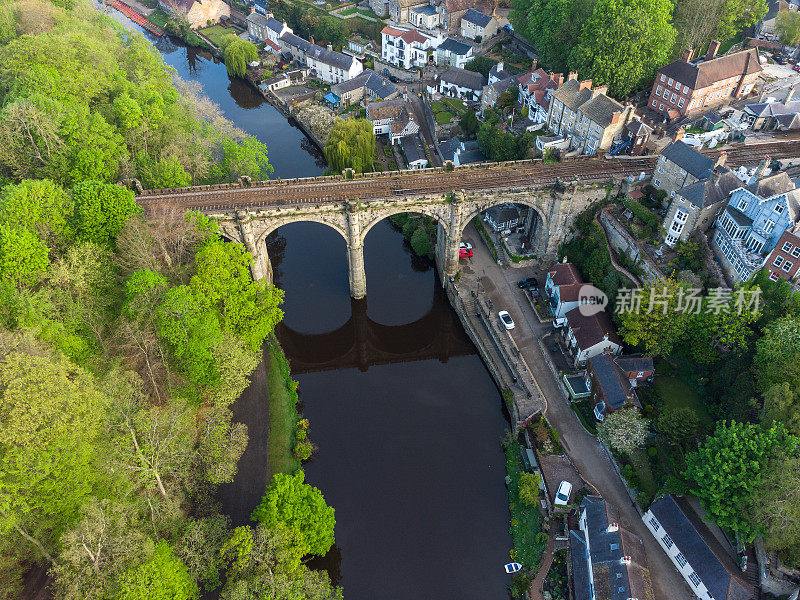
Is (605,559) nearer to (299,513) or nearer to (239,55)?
(299,513)

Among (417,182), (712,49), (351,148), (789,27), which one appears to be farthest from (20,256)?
(789,27)

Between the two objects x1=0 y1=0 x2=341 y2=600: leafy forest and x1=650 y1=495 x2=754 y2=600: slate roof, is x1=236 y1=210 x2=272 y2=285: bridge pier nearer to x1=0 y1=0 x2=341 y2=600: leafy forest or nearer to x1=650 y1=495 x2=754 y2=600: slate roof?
x1=0 y1=0 x2=341 y2=600: leafy forest

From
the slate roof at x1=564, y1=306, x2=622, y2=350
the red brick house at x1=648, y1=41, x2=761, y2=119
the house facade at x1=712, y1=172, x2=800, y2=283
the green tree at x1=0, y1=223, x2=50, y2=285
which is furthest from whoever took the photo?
the red brick house at x1=648, y1=41, x2=761, y2=119

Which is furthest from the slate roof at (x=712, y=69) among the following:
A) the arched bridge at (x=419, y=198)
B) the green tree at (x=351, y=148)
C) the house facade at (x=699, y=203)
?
the green tree at (x=351, y=148)

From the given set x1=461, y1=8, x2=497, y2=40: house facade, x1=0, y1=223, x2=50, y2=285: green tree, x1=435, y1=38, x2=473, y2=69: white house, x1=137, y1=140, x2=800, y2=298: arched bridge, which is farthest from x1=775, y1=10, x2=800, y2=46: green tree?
x1=0, y1=223, x2=50, y2=285: green tree

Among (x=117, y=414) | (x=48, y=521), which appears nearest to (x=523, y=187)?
(x=117, y=414)

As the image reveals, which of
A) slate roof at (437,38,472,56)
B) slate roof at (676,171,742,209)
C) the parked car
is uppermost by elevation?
slate roof at (676,171,742,209)
